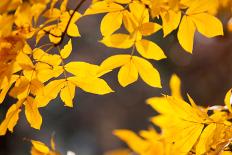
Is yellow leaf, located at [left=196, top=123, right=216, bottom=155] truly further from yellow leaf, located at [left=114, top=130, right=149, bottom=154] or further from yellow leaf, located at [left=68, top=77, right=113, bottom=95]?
yellow leaf, located at [left=114, top=130, right=149, bottom=154]

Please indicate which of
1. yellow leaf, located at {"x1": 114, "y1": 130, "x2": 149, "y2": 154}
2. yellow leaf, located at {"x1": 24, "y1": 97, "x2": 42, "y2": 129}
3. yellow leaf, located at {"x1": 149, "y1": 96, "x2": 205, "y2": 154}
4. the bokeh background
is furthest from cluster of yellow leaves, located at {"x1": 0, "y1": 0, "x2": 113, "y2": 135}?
the bokeh background

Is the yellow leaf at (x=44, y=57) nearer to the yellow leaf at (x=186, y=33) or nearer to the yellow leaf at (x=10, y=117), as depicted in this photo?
the yellow leaf at (x=10, y=117)

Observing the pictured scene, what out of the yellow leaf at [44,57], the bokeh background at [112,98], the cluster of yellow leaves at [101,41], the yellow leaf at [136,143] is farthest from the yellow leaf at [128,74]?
the bokeh background at [112,98]

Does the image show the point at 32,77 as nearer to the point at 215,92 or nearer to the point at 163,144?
the point at 163,144

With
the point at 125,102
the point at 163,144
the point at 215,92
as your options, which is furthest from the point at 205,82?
the point at 163,144

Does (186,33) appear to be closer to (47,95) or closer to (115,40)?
(115,40)

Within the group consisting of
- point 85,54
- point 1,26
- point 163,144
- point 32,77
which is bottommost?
point 85,54

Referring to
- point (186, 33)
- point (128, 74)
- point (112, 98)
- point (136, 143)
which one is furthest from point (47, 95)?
point (112, 98)
